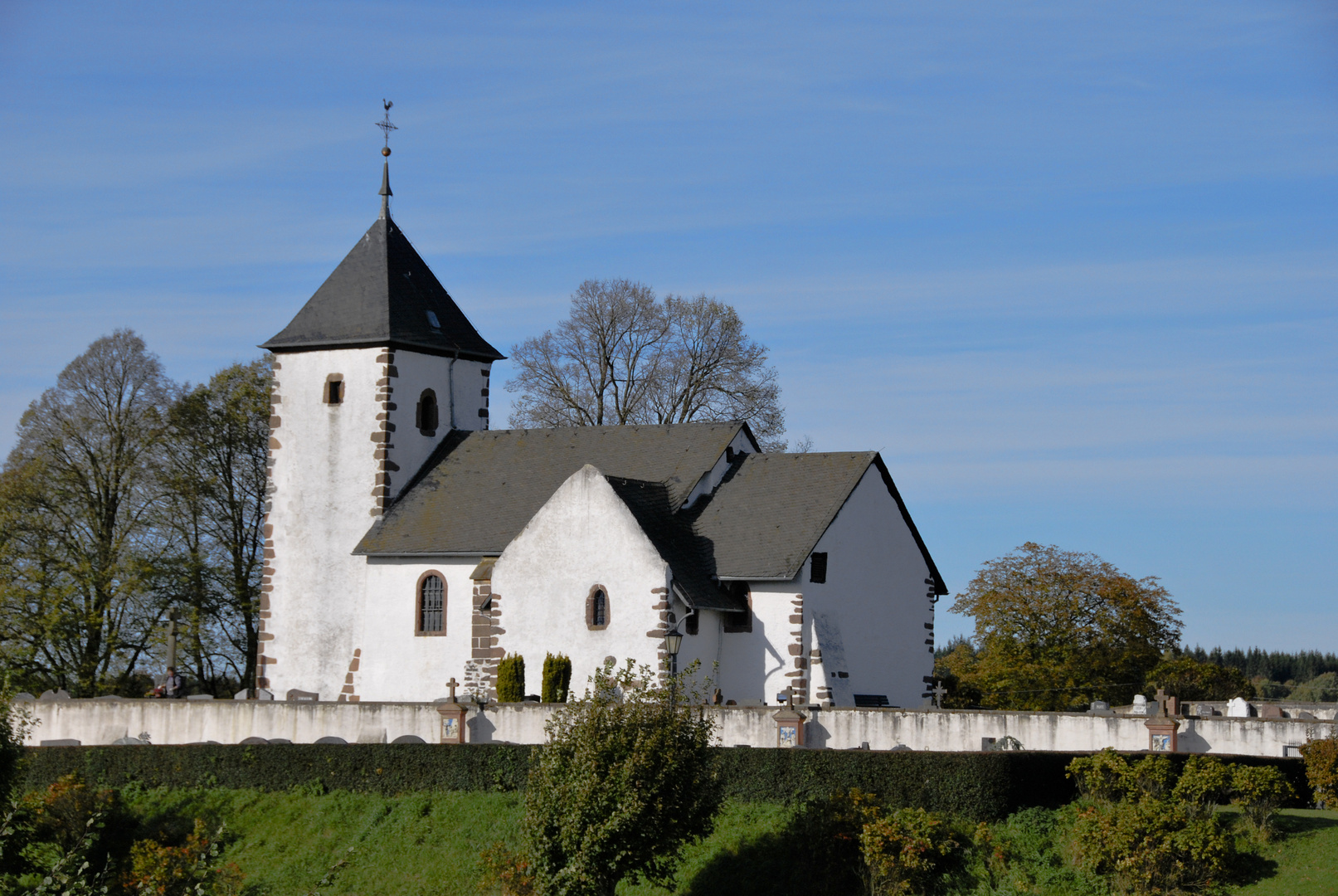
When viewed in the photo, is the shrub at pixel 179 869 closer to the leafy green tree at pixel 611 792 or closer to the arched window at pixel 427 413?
the leafy green tree at pixel 611 792

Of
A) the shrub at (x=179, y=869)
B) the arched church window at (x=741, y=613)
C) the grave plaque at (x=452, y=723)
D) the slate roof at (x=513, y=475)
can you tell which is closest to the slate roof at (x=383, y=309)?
the slate roof at (x=513, y=475)

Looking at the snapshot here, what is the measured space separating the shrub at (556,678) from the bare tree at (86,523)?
55.6 ft

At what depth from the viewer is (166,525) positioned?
4794 centimetres

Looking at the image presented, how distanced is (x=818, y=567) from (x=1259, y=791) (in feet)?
42.3

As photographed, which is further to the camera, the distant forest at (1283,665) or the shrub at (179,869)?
the distant forest at (1283,665)

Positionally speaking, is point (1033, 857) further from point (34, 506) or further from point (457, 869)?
point (34, 506)

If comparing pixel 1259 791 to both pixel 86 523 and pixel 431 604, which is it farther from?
pixel 86 523

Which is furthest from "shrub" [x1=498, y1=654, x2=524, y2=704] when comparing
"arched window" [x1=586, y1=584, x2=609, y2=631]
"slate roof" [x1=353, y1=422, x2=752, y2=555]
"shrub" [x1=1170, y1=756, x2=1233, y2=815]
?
"shrub" [x1=1170, y1=756, x2=1233, y2=815]

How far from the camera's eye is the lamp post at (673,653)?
76.2ft

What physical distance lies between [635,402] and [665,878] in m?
31.3

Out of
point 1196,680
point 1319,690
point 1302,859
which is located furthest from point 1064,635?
point 1319,690

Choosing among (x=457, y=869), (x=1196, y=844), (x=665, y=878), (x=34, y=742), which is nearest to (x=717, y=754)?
(x=665, y=878)

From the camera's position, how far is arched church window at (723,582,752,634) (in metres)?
34.5

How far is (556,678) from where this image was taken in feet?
110
